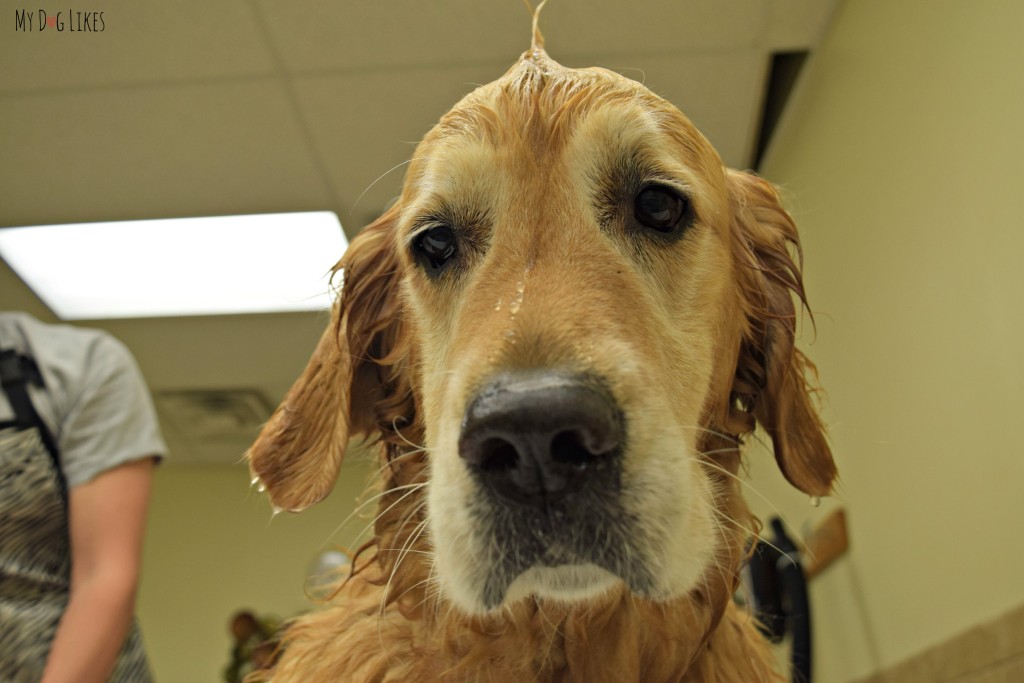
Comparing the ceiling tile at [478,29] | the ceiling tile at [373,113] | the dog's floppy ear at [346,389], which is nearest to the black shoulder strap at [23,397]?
the dog's floppy ear at [346,389]

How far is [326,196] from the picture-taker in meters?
2.60

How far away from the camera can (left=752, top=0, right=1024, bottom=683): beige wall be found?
1256 mm

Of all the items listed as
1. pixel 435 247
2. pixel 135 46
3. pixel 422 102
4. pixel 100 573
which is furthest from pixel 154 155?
pixel 435 247

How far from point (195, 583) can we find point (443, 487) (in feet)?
17.0

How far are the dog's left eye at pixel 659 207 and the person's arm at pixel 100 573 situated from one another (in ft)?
2.83

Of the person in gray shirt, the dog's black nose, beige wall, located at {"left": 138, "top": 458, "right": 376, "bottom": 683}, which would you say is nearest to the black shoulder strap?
the person in gray shirt

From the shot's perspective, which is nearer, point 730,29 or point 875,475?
point 875,475

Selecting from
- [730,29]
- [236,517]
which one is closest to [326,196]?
[730,29]

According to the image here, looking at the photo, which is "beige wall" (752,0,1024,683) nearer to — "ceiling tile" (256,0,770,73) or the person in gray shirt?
"ceiling tile" (256,0,770,73)

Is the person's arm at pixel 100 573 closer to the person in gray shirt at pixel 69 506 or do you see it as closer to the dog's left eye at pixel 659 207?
the person in gray shirt at pixel 69 506

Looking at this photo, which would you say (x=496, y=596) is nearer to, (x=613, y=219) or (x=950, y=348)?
(x=613, y=219)

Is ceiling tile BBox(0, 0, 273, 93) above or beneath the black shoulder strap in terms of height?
above

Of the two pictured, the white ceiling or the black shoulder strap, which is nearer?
the black shoulder strap

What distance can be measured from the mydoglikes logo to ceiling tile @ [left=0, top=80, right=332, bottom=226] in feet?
0.83
